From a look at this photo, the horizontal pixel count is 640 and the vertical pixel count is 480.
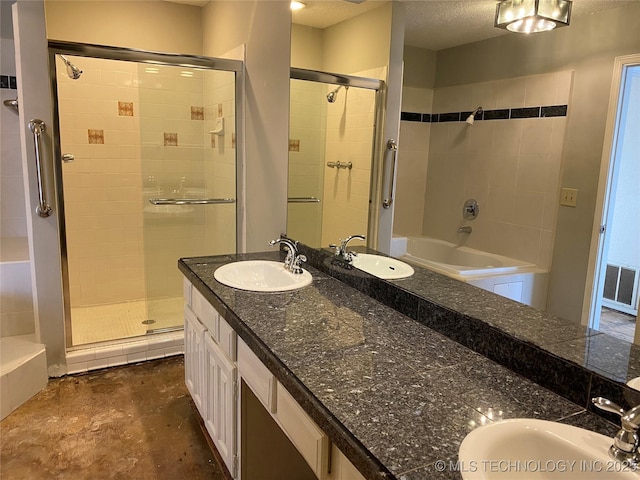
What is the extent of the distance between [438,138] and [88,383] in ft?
7.46

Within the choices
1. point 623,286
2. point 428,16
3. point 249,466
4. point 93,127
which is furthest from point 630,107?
point 93,127

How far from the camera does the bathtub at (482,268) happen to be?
1.28 metres

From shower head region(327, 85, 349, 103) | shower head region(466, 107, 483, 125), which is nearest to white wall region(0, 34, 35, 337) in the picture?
shower head region(327, 85, 349, 103)

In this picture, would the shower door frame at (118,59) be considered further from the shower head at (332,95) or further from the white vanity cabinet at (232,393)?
the white vanity cabinet at (232,393)

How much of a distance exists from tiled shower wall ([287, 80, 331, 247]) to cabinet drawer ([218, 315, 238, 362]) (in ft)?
2.65

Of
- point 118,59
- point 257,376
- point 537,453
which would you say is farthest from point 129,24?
point 537,453

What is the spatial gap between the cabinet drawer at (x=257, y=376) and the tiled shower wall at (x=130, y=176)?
1905 millimetres

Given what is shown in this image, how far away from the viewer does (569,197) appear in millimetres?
1171

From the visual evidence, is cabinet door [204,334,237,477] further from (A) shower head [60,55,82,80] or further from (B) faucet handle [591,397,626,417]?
(A) shower head [60,55,82,80]

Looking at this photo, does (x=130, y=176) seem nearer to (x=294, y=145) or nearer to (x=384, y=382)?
(x=294, y=145)

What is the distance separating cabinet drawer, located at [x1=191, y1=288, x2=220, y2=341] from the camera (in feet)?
5.93

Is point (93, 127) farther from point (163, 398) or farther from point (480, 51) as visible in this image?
point (480, 51)

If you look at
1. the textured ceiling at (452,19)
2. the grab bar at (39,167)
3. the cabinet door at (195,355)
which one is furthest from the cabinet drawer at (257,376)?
the grab bar at (39,167)

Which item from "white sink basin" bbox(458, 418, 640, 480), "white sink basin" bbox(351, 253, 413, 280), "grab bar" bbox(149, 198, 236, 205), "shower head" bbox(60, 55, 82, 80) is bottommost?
"white sink basin" bbox(458, 418, 640, 480)
